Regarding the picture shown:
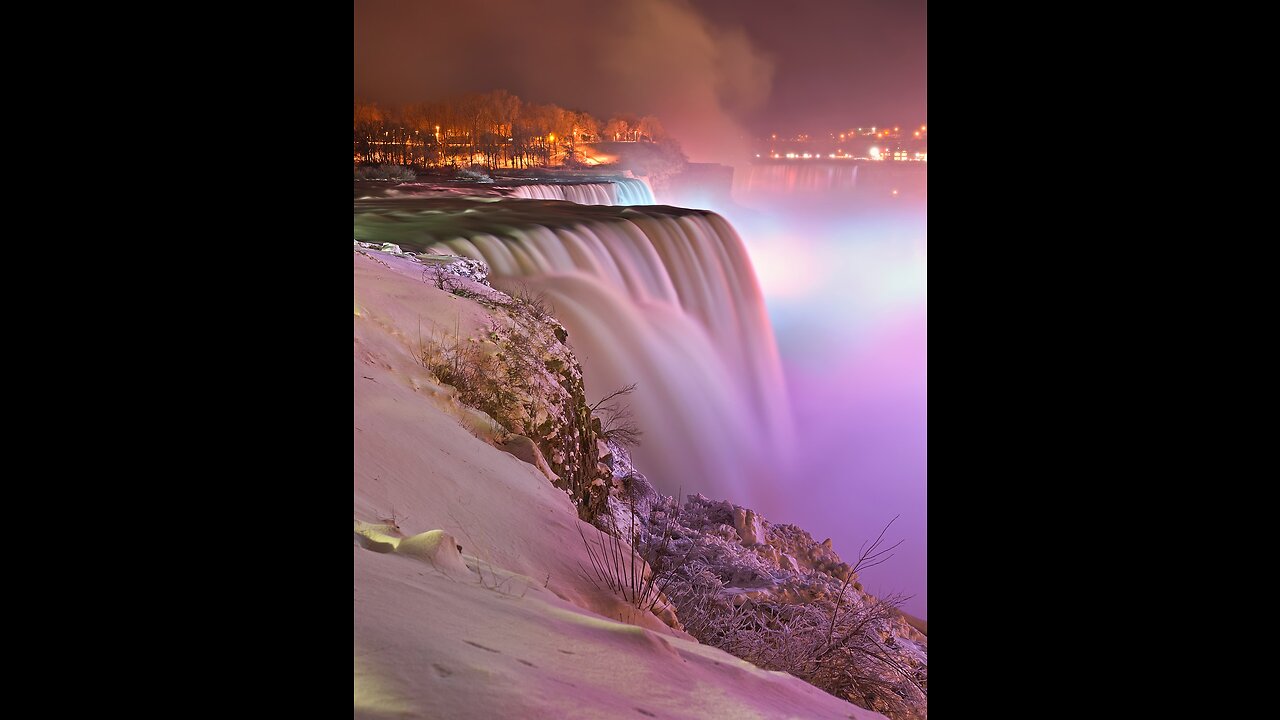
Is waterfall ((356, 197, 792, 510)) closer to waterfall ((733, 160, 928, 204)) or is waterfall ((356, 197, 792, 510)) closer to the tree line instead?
the tree line

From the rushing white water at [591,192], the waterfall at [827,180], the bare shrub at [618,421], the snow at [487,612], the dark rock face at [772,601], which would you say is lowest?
the dark rock face at [772,601]

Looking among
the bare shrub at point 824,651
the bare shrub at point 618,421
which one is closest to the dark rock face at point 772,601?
the bare shrub at point 824,651

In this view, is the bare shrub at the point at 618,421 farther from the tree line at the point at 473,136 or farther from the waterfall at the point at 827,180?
the waterfall at the point at 827,180

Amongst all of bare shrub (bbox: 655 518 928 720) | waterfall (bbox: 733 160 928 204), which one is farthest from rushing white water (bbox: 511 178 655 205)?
waterfall (bbox: 733 160 928 204)

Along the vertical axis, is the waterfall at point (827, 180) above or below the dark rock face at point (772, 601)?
above

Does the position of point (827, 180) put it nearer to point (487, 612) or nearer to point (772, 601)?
point (772, 601)

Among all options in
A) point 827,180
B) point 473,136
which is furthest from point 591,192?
point 827,180
